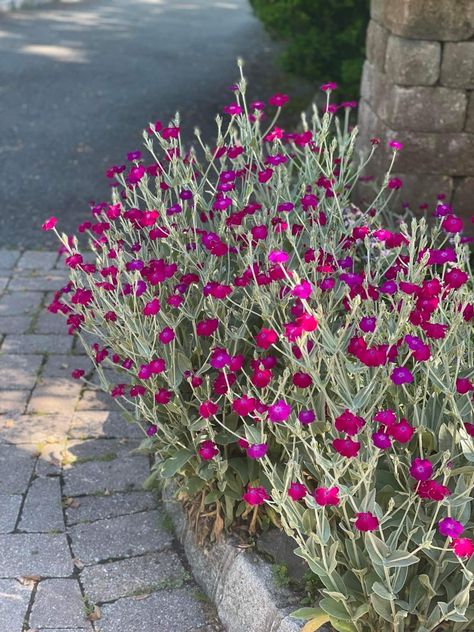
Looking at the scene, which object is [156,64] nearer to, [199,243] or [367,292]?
[199,243]

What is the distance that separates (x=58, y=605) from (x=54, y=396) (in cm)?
128

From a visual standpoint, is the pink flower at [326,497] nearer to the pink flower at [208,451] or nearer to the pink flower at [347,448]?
the pink flower at [347,448]

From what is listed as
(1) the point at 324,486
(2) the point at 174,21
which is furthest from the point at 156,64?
(1) the point at 324,486

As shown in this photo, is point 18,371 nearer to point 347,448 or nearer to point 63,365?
point 63,365

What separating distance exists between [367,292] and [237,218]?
58 centimetres

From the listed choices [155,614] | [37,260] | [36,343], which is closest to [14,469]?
[155,614]

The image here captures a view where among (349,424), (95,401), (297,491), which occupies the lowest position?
(95,401)

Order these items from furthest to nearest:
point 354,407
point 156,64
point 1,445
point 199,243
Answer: point 156,64, point 1,445, point 199,243, point 354,407

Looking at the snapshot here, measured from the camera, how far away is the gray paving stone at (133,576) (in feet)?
8.96

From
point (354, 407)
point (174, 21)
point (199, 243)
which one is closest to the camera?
point (354, 407)

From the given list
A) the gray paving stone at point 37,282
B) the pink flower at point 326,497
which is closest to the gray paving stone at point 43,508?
the pink flower at point 326,497

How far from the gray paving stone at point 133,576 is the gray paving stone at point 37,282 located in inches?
90.5

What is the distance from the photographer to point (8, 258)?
5.28 meters

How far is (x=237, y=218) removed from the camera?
2699 millimetres
